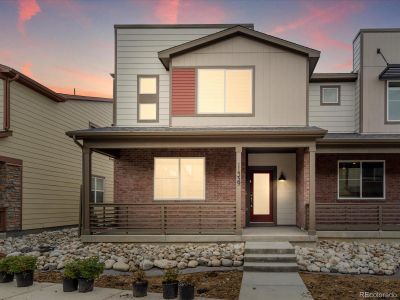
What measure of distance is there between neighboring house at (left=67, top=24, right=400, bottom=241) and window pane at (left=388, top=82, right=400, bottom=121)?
4 centimetres

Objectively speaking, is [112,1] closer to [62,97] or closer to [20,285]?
[62,97]

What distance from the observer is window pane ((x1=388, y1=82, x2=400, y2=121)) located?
1662 centimetres

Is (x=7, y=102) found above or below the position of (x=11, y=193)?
above

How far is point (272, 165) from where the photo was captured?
16.5 meters

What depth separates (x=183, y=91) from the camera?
15070 millimetres

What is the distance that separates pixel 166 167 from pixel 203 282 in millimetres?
6327

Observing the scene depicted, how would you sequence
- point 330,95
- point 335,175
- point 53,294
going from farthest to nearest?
point 330,95, point 335,175, point 53,294

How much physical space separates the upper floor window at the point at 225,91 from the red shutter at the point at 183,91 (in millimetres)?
204

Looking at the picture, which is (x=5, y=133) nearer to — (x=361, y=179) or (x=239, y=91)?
(x=239, y=91)

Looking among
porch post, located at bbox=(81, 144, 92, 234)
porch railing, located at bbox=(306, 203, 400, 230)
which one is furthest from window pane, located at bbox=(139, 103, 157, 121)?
porch railing, located at bbox=(306, 203, 400, 230)

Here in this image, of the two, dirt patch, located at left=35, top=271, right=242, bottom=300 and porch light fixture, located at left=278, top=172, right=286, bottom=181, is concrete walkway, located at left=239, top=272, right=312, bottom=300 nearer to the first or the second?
dirt patch, located at left=35, top=271, right=242, bottom=300

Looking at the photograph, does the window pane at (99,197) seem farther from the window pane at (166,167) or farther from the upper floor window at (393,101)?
the upper floor window at (393,101)

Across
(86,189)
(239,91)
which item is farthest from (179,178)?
(239,91)

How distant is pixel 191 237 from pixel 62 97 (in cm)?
977
